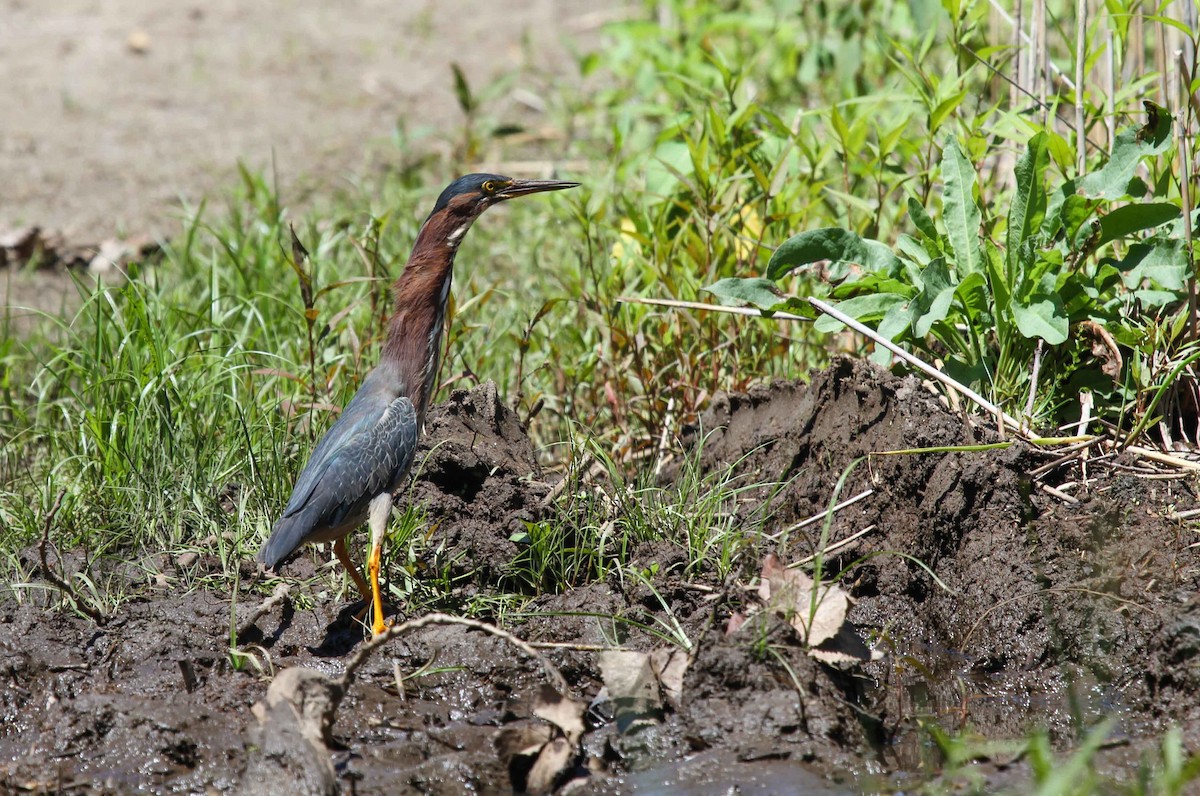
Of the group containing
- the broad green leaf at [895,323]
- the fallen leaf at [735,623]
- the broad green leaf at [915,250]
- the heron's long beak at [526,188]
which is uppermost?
the heron's long beak at [526,188]

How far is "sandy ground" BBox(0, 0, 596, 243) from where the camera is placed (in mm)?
7867

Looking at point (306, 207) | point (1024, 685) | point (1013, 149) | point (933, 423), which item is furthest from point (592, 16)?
point (1024, 685)

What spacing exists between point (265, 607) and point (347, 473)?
494 millimetres

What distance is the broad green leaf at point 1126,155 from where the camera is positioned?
3.94 meters

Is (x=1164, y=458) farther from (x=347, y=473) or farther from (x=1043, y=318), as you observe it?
(x=347, y=473)

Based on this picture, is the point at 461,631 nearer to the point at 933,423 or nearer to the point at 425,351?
the point at 425,351

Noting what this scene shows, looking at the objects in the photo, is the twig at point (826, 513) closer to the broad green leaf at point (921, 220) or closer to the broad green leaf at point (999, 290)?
the broad green leaf at point (999, 290)

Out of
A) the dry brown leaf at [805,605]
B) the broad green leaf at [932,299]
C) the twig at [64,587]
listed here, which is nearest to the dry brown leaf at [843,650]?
the dry brown leaf at [805,605]

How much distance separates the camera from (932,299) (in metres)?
4.12

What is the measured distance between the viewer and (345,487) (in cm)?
398

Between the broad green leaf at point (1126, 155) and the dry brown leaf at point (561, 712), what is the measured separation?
2.39 meters

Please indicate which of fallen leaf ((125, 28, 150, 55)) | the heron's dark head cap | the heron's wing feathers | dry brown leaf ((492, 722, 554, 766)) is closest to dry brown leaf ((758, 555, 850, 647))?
dry brown leaf ((492, 722, 554, 766))

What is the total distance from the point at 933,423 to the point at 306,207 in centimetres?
471

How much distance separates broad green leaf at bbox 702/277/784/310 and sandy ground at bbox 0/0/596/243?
4.15 m
